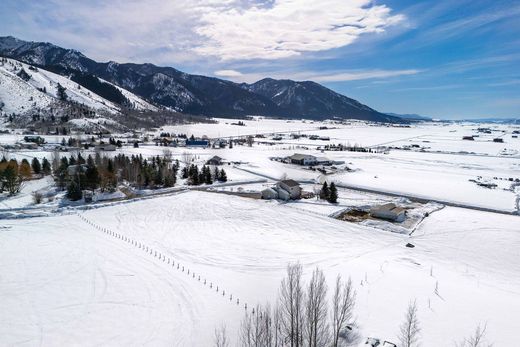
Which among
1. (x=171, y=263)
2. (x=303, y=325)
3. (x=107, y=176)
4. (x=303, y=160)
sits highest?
(x=107, y=176)

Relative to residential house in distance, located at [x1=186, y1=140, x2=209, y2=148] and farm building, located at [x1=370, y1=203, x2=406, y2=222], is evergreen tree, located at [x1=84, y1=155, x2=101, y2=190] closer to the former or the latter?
farm building, located at [x1=370, y1=203, x2=406, y2=222]

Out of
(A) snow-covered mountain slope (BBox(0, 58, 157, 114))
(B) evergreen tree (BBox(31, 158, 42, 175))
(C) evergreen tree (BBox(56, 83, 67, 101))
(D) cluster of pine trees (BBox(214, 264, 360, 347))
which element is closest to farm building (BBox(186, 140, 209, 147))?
(B) evergreen tree (BBox(31, 158, 42, 175))

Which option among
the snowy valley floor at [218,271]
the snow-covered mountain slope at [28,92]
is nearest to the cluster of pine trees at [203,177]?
the snowy valley floor at [218,271]

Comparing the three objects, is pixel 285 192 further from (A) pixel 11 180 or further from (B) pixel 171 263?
(A) pixel 11 180

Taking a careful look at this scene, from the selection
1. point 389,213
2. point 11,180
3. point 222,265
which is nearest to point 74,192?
point 11,180

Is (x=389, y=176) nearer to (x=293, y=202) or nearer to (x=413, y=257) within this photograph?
(x=293, y=202)

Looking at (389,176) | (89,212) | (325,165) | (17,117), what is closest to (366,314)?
(89,212)

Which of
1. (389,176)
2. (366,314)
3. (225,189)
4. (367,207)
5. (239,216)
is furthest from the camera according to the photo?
(389,176)
